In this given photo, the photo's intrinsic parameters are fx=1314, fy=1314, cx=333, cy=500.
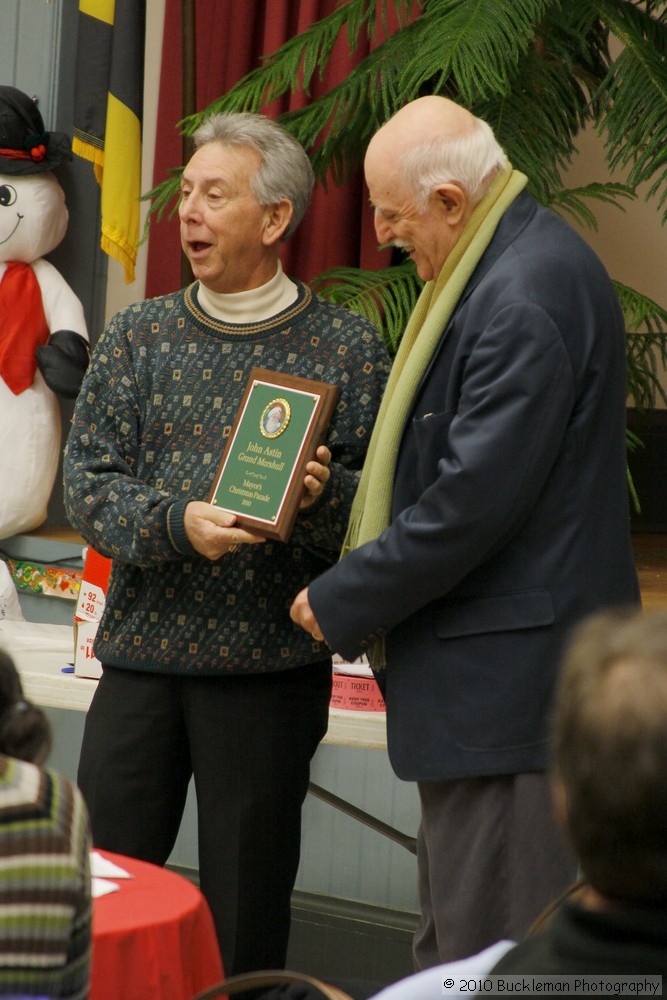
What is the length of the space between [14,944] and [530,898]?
75 centimetres

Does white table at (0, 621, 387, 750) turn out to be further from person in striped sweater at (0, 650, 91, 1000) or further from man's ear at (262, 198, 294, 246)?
person in striped sweater at (0, 650, 91, 1000)

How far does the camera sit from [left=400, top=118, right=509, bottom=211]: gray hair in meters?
1.72

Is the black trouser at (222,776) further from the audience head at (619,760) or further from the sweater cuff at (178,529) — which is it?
the audience head at (619,760)

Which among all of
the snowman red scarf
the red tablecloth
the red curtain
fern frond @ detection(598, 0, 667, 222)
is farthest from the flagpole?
the red tablecloth

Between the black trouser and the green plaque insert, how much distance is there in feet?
0.94

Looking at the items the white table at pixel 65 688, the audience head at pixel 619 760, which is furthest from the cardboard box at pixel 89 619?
the audience head at pixel 619 760

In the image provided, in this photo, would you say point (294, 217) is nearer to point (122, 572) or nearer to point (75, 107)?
point (122, 572)

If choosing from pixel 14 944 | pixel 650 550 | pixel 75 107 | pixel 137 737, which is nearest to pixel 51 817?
pixel 14 944

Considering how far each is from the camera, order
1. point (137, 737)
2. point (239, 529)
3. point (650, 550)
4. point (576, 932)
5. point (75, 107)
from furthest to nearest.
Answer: point (650, 550)
point (75, 107)
point (137, 737)
point (239, 529)
point (576, 932)

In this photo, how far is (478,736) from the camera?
1.67m

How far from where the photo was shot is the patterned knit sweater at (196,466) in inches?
77.8

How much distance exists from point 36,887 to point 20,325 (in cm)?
241

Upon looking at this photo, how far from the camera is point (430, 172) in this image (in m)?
1.73

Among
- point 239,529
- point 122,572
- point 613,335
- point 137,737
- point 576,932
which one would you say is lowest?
point 137,737
